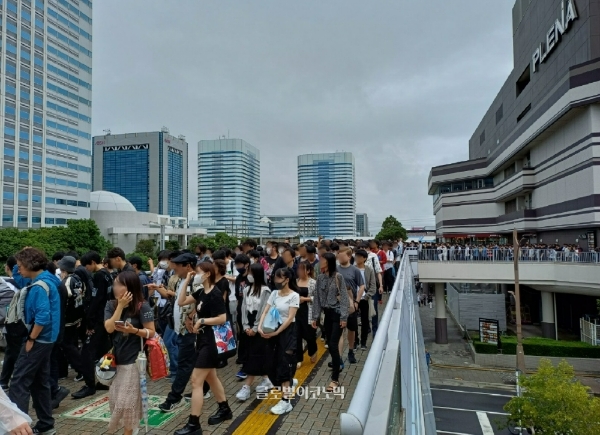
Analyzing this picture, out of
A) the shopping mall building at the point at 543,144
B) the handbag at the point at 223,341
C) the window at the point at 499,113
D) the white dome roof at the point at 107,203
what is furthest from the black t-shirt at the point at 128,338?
the white dome roof at the point at 107,203

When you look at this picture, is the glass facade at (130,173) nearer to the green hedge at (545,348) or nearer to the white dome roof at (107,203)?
the white dome roof at (107,203)

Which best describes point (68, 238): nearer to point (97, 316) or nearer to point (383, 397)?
point (97, 316)

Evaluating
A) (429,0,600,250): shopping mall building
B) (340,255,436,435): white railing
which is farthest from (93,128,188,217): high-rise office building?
(340,255,436,435): white railing

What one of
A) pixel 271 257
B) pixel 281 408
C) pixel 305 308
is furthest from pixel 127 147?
pixel 281 408

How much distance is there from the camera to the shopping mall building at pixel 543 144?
2064 cm

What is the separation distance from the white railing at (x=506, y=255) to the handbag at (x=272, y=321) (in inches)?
735

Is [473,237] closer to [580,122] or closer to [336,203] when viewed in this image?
[580,122]

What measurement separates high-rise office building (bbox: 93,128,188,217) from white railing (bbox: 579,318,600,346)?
110 m

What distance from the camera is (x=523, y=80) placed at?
33.9 meters

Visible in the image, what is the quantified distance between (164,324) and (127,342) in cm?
252

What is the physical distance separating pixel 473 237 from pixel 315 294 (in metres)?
40.9

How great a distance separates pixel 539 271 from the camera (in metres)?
20.2

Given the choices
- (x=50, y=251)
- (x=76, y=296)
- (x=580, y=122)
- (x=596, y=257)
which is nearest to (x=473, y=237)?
(x=580, y=122)

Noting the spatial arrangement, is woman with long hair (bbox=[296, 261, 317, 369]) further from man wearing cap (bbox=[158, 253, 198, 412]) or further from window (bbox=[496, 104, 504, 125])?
window (bbox=[496, 104, 504, 125])
